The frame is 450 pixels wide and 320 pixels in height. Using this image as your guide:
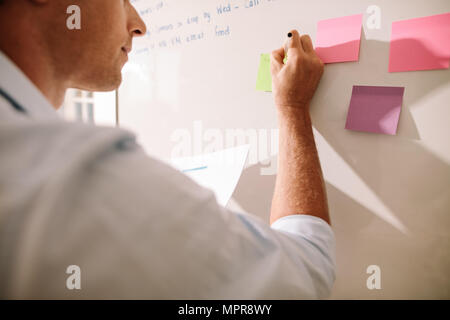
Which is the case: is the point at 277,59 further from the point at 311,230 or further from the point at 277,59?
the point at 311,230

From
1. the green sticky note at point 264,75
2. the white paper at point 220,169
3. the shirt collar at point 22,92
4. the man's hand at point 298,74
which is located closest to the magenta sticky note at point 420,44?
the man's hand at point 298,74

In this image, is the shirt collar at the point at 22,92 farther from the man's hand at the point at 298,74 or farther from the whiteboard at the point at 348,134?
the man's hand at the point at 298,74

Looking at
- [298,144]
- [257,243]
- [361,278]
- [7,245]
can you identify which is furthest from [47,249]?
[361,278]

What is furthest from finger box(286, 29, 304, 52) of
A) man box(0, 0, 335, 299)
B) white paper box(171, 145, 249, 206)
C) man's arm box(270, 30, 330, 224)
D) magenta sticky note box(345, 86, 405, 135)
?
man box(0, 0, 335, 299)

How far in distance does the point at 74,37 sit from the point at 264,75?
1.27 feet

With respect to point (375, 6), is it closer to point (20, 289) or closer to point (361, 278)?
point (361, 278)

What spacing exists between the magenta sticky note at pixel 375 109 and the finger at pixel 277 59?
15 centimetres

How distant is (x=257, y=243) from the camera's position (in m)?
0.28

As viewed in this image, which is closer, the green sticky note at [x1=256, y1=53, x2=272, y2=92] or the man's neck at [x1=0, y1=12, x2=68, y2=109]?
the man's neck at [x1=0, y1=12, x2=68, y2=109]

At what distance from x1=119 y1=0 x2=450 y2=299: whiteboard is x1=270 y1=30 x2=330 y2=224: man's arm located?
4 cm

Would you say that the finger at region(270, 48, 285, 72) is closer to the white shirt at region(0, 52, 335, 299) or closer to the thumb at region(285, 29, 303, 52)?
the thumb at region(285, 29, 303, 52)

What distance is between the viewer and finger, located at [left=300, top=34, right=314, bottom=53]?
0.50m

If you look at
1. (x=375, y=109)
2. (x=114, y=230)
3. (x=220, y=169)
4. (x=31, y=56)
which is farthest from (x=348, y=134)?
(x=31, y=56)

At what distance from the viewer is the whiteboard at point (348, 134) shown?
427 millimetres
